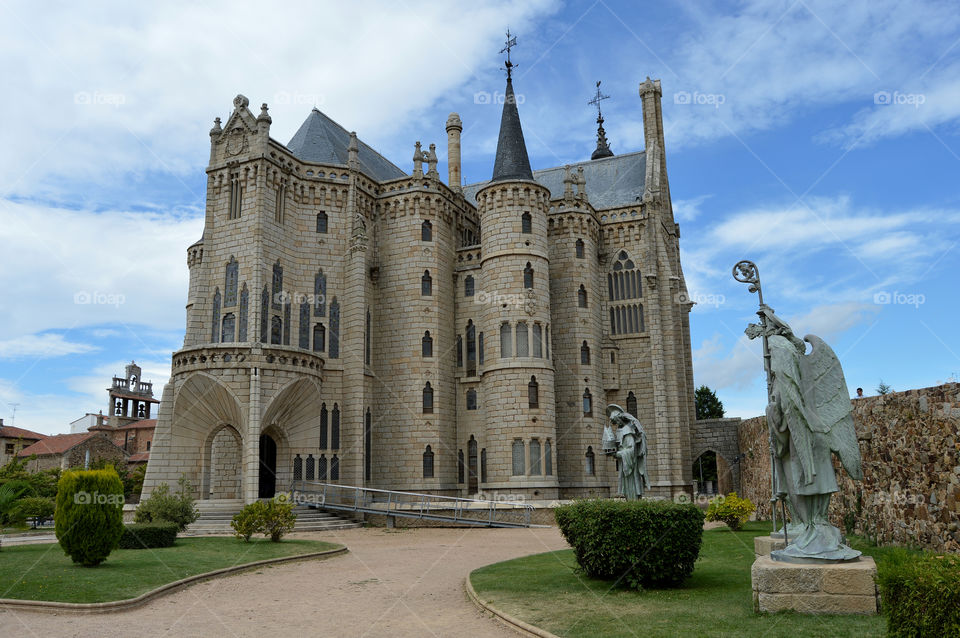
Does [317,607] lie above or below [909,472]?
below

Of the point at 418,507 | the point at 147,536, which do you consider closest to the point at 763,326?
the point at 147,536

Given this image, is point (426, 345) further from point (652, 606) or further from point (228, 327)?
point (652, 606)

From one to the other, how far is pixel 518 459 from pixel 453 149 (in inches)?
727

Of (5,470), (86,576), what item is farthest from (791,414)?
→ (5,470)

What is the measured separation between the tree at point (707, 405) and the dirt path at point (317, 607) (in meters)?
53.2

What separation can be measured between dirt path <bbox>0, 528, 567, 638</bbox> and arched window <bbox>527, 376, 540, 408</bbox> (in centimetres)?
1474

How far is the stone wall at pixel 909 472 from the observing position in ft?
39.3

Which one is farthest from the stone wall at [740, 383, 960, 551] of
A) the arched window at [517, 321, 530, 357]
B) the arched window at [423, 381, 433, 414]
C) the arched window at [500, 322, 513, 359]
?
the arched window at [423, 381, 433, 414]

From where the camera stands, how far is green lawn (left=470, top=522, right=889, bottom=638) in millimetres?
8062

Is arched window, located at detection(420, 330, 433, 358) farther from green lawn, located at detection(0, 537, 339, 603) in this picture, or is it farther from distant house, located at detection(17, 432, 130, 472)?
distant house, located at detection(17, 432, 130, 472)

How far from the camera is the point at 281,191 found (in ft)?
105

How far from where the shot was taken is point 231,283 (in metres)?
30.7

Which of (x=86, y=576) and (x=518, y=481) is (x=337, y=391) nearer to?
(x=518, y=481)

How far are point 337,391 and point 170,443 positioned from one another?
7.48 metres
